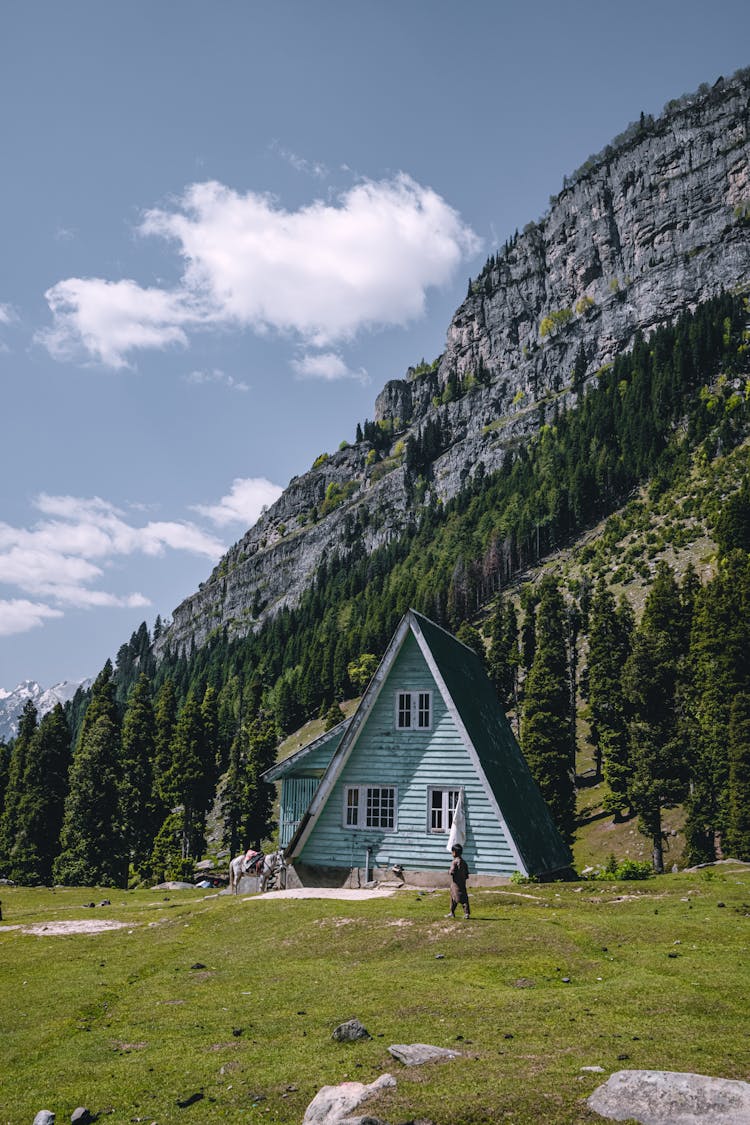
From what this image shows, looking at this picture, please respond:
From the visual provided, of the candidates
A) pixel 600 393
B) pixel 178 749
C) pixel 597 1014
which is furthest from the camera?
pixel 600 393

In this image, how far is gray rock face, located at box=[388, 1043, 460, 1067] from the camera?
934 cm

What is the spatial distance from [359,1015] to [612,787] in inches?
2348

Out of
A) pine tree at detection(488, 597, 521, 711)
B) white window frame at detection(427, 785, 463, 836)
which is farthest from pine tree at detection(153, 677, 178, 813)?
white window frame at detection(427, 785, 463, 836)

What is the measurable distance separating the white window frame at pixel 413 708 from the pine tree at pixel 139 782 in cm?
4489

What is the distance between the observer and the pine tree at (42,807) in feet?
205

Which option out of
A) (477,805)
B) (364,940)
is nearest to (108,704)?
(477,805)

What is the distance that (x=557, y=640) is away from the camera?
95.2 metres

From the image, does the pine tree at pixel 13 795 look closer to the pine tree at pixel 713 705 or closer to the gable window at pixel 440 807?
the gable window at pixel 440 807

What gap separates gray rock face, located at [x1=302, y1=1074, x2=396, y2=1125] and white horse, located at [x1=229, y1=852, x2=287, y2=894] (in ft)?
71.6

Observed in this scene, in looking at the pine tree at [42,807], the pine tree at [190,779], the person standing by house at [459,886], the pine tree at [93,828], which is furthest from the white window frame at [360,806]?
the pine tree at [190,779]

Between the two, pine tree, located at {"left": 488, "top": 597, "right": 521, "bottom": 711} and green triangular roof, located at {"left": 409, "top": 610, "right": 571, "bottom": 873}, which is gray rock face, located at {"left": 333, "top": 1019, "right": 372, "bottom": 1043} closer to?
green triangular roof, located at {"left": 409, "top": 610, "right": 571, "bottom": 873}

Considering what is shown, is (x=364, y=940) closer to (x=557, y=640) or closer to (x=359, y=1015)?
(x=359, y=1015)

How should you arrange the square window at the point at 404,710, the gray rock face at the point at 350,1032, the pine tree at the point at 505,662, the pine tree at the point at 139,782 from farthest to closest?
the pine tree at the point at 505,662, the pine tree at the point at 139,782, the square window at the point at 404,710, the gray rock face at the point at 350,1032

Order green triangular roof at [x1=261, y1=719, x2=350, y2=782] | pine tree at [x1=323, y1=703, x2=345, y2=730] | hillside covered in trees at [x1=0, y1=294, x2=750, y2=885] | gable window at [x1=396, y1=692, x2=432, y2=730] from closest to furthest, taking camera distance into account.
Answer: gable window at [x1=396, y1=692, x2=432, y2=730] → green triangular roof at [x1=261, y1=719, x2=350, y2=782] → hillside covered in trees at [x1=0, y1=294, x2=750, y2=885] → pine tree at [x1=323, y1=703, x2=345, y2=730]
